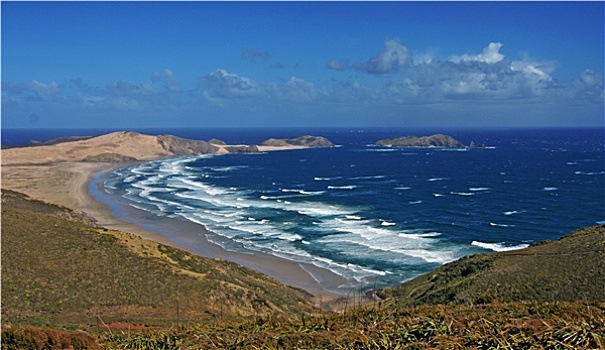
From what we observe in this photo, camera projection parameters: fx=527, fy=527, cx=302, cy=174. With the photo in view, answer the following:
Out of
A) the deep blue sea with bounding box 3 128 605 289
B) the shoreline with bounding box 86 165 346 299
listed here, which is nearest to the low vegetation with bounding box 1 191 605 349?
the shoreline with bounding box 86 165 346 299

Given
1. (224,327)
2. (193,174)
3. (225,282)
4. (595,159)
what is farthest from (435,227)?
(595,159)

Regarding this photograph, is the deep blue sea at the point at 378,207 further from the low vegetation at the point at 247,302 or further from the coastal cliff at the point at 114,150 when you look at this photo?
the coastal cliff at the point at 114,150

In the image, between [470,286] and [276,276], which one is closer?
[470,286]

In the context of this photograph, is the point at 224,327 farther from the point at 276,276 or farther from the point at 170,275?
the point at 276,276

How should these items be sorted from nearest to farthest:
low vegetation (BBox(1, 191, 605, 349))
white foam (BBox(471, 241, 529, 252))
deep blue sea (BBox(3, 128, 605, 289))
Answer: low vegetation (BBox(1, 191, 605, 349)) → white foam (BBox(471, 241, 529, 252)) → deep blue sea (BBox(3, 128, 605, 289))

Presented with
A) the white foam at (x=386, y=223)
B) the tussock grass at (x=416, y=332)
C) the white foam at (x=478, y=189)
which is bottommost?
the white foam at (x=386, y=223)

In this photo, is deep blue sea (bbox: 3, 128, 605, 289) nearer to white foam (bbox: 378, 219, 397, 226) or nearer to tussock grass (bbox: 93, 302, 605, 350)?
white foam (bbox: 378, 219, 397, 226)

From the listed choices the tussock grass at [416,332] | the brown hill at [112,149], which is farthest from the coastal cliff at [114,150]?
the tussock grass at [416,332]
